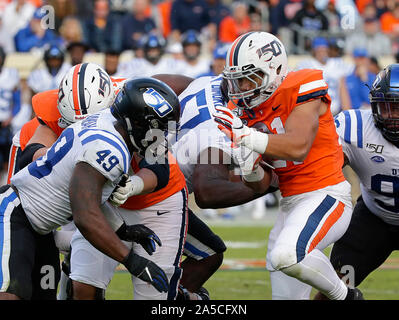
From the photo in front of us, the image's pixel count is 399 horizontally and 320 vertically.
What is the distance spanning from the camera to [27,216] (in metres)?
4.53

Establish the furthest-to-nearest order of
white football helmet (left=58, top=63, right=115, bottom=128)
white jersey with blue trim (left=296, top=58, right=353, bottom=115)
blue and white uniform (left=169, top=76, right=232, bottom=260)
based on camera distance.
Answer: white jersey with blue trim (left=296, top=58, right=353, bottom=115) → blue and white uniform (left=169, top=76, right=232, bottom=260) → white football helmet (left=58, top=63, right=115, bottom=128)

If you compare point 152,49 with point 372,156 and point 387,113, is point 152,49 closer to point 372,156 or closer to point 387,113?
point 372,156

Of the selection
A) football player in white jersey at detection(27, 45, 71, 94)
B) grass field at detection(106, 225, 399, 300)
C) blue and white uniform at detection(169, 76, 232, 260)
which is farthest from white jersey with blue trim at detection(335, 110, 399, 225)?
football player in white jersey at detection(27, 45, 71, 94)

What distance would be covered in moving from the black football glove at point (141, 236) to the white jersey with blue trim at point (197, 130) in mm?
940

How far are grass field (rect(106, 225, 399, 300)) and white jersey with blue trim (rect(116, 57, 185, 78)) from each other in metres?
3.16

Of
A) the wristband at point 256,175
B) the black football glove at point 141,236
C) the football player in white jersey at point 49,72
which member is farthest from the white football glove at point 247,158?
the football player in white jersey at point 49,72

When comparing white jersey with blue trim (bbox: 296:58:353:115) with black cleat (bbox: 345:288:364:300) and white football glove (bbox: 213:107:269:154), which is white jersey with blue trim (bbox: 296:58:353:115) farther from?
white football glove (bbox: 213:107:269:154)

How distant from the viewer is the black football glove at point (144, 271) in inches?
163

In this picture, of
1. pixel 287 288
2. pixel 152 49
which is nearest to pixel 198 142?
pixel 287 288

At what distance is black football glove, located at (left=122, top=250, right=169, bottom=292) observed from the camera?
4133mm

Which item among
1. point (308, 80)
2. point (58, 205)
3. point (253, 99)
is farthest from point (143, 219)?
point (308, 80)

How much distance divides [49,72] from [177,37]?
10.1ft

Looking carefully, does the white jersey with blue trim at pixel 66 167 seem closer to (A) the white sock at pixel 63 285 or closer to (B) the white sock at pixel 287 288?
(A) the white sock at pixel 63 285

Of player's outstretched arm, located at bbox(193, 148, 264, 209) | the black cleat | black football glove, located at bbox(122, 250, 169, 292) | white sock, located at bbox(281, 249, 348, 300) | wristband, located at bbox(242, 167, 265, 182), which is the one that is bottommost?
the black cleat
